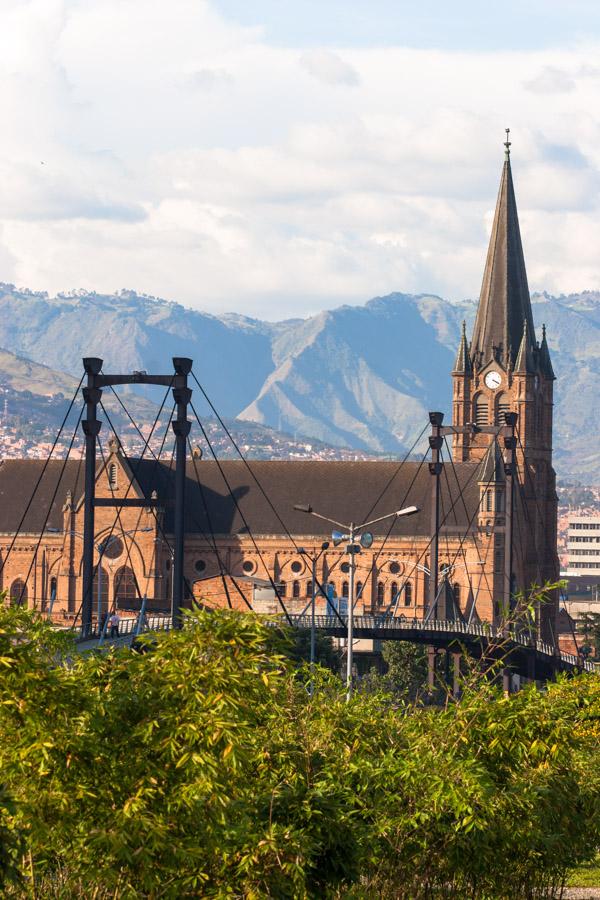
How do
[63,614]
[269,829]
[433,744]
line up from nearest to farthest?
1. [269,829]
2. [433,744]
3. [63,614]

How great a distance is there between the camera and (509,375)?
142250mm

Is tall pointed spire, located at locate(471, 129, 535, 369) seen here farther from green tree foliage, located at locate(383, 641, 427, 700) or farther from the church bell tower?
green tree foliage, located at locate(383, 641, 427, 700)

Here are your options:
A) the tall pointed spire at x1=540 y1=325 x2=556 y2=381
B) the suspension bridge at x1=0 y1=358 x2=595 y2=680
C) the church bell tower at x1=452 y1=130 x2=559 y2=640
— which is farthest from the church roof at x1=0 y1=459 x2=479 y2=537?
the tall pointed spire at x1=540 y1=325 x2=556 y2=381

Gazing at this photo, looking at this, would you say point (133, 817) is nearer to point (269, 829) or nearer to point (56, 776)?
point (56, 776)

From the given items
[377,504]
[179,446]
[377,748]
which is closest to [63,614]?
[377,504]

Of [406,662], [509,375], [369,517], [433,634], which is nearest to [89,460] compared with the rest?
[433,634]

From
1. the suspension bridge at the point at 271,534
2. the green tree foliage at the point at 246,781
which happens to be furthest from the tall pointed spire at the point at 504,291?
the green tree foliage at the point at 246,781

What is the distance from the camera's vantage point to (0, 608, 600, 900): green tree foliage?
25094 millimetres

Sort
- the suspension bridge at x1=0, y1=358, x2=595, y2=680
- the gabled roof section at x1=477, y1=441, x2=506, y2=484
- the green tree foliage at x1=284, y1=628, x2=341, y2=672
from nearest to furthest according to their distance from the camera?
1. the green tree foliage at x1=284, y1=628, x2=341, y2=672
2. the gabled roof section at x1=477, y1=441, x2=506, y2=484
3. the suspension bridge at x1=0, y1=358, x2=595, y2=680

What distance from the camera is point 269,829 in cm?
2731

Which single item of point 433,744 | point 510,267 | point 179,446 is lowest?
point 433,744

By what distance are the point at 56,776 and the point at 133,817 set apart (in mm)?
1323

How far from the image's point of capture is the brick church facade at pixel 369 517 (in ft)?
454

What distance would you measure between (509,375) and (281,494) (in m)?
20.8
